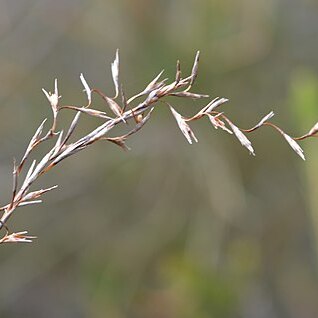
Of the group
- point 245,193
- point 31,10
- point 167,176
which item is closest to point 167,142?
point 167,176

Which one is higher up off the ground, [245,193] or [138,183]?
[138,183]

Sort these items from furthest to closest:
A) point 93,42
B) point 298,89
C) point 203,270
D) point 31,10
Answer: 1. point 31,10
2. point 93,42
3. point 203,270
4. point 298,89

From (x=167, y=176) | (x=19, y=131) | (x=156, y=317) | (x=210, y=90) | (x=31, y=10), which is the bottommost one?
(x=156, y=317)

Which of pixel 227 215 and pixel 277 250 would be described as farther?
pixel 277 250

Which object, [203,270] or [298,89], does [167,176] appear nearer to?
[203,270]

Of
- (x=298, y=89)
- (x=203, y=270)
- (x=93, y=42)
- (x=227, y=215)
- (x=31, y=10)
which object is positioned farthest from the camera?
(x=31, y=10)

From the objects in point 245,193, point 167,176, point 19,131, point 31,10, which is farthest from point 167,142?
point 31,10
